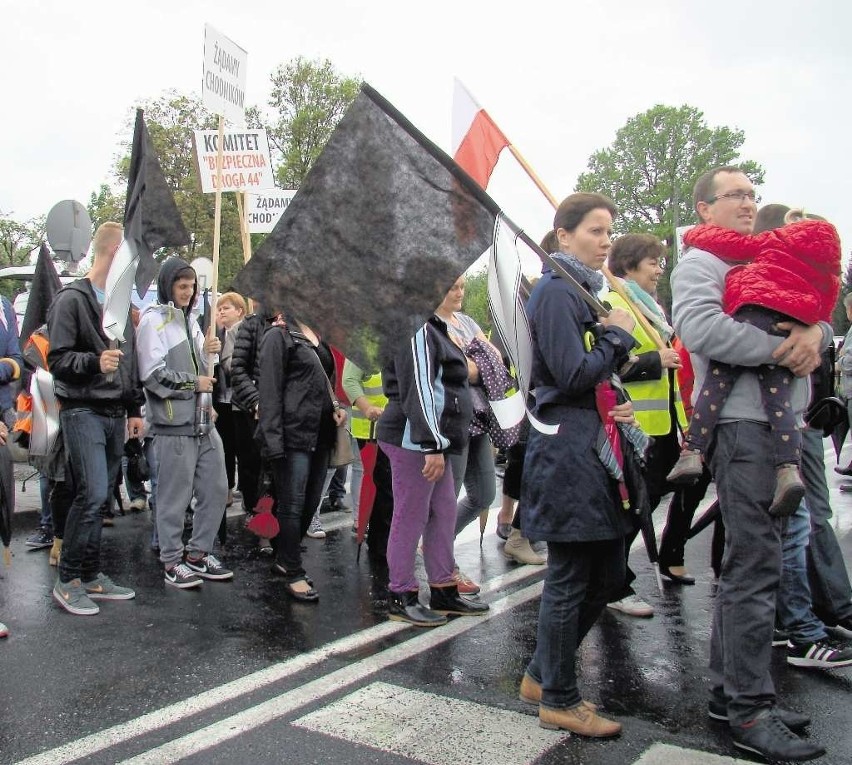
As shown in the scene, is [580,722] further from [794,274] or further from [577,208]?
[577,208]

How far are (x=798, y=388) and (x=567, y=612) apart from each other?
126cm

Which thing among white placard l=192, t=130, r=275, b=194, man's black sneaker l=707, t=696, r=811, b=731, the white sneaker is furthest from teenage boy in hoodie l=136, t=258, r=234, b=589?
white placard l=192, t=130, r=275, b=194

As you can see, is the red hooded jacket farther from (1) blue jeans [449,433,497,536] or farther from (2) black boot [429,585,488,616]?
(1) blue jeans [449,433,497,536]

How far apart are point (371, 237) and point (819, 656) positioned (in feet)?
9.43

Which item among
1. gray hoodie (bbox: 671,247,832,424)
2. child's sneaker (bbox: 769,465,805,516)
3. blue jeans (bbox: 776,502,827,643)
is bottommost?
blue jeans (bbox: 776,502,827,643)

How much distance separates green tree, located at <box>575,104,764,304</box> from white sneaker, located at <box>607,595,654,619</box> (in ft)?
177

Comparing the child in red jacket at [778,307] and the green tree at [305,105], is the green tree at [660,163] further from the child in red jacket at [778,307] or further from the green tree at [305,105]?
the child in red jacket at [778,307]

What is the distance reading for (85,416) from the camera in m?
5.02

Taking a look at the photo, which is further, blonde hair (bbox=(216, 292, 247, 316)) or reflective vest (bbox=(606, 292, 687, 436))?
blonde hair (bbox=(216, 292, 247, 316))

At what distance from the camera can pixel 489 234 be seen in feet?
9.89

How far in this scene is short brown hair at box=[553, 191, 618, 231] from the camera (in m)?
Answer: 3.67

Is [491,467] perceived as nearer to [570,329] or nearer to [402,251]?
[570,329]

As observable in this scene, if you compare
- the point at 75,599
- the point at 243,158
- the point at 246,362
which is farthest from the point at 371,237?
the point at 243,158

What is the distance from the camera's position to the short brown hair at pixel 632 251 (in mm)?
5402
